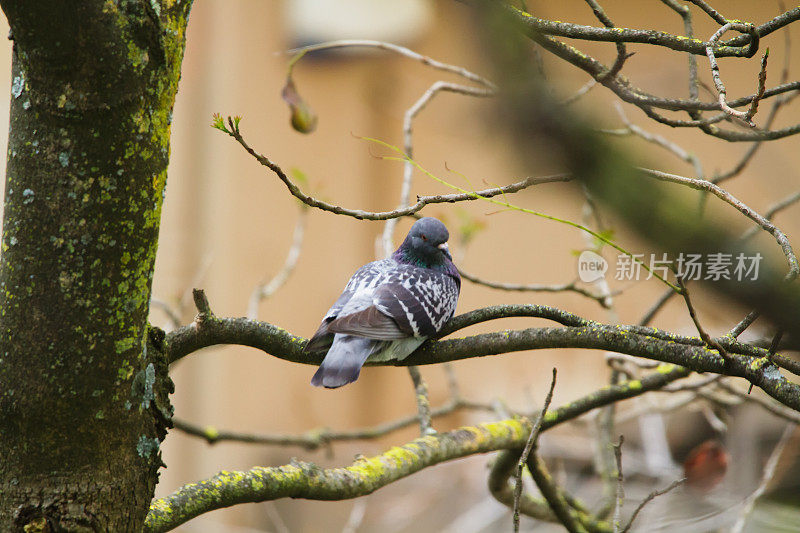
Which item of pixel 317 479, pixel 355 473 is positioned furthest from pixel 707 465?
pixel 317 479

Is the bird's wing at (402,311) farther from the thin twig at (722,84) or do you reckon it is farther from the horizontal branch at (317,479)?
the thin twig at (722,84)

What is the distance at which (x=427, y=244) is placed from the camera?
2.90 metres

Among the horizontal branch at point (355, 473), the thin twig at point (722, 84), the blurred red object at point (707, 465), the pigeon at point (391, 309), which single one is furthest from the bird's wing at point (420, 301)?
the thin twig at point (722, 84)

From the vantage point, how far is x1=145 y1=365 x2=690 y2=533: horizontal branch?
1588 mm

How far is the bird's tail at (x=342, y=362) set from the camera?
2113 millimetres

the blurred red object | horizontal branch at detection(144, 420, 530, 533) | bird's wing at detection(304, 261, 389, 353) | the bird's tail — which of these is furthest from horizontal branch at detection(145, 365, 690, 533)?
the blurred red object

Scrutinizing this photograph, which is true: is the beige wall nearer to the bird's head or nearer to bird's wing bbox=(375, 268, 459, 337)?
the bird's head

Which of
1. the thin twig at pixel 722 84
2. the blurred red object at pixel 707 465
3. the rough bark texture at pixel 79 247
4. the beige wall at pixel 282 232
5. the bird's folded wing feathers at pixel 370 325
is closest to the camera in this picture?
the rough bark texture at pixel 79 247

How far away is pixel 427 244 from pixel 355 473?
1.18 m

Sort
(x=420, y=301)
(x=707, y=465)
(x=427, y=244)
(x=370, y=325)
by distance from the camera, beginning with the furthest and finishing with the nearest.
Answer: (x=427, y=244)
(x=707, y=465)
(x=420, y=301)
(x=370, y=325)

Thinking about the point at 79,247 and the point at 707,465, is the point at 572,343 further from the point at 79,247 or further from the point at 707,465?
the point at 707,465

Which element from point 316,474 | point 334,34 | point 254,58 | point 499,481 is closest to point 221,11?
point 254,58

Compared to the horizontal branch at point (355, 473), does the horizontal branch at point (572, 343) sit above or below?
above

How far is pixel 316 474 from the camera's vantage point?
177 cm
